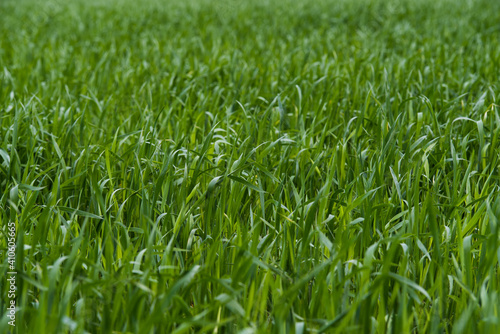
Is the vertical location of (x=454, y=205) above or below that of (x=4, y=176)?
above

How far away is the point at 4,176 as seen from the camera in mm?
2312

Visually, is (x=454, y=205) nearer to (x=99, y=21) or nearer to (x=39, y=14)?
(x=99, y=21)

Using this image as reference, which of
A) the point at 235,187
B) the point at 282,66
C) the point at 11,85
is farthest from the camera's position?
the point at 282,66

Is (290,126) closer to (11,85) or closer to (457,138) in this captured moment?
(457,138)

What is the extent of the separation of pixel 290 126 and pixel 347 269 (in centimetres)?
150

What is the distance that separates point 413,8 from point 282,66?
5.81 metres

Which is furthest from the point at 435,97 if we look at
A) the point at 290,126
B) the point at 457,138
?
the point at 290,126

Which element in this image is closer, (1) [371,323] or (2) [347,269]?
(1) [371,323]

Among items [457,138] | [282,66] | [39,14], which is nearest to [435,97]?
[457,138]

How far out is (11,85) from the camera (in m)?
Result: 3.74

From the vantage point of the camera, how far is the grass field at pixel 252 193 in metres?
1.28

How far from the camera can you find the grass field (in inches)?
50.6

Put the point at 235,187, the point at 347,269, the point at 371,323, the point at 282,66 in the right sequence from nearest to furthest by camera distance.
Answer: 1. the point at 371,323
2. the point at 347,269
3. the point at 235,187
4. the point at 282,66

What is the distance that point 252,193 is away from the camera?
2123mm
